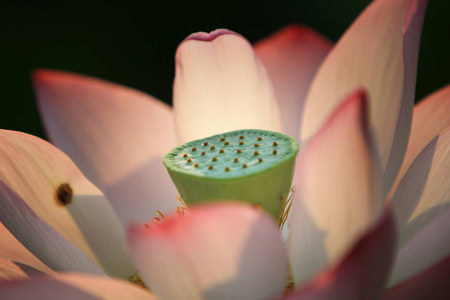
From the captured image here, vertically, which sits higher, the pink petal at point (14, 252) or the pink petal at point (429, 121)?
the pink petal at point (429, 121)

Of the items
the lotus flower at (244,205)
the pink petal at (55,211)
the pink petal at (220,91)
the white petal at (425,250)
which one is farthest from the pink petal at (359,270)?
the pink petal at (220,91)

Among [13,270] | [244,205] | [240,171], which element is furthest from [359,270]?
[13,270]

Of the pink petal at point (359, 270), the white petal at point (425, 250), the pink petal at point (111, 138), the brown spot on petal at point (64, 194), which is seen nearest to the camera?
the pink petal at point (359, 270)

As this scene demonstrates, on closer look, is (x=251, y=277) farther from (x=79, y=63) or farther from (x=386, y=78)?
(x=79, y=63)

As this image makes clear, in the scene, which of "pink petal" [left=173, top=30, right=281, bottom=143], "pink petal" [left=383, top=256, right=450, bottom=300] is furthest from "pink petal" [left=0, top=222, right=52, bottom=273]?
"pink petal" [left=383, top=256, right=450, bottom=300]

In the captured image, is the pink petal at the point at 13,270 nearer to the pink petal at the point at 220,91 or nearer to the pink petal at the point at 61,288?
the pink petal at the point at 61,288

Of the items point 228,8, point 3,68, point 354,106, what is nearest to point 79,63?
point 3,68
